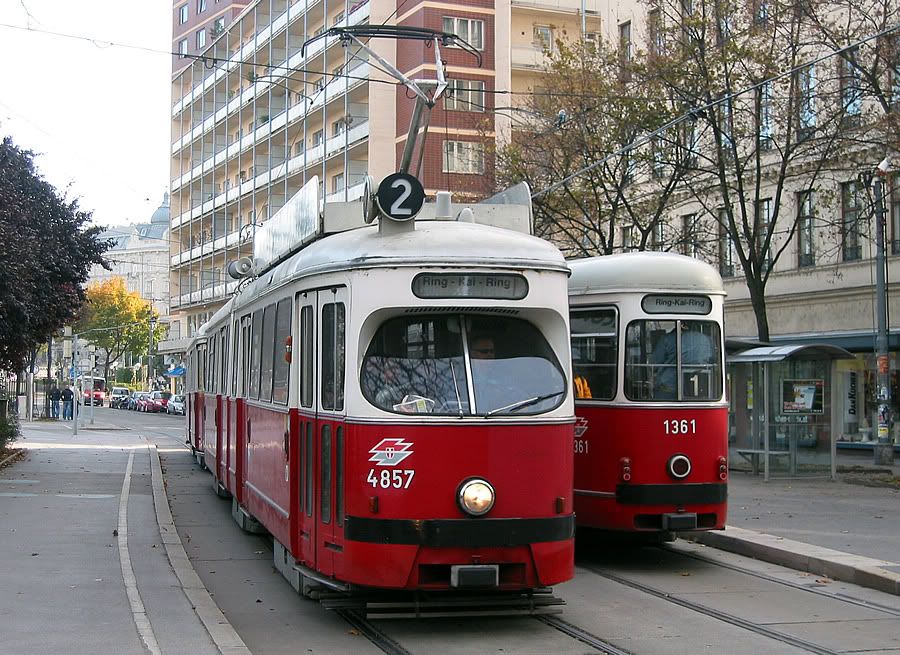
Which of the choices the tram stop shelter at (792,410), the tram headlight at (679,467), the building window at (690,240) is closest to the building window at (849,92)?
the building window at (690,240)

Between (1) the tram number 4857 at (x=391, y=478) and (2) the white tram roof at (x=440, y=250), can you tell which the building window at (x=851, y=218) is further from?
(1) the tram number 4857 at (x=391, y=478)

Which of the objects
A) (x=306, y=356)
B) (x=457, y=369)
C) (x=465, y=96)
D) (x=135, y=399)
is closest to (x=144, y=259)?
(x=135, y=399)

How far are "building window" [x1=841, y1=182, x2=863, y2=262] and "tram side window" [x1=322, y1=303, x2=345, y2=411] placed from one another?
19.4m

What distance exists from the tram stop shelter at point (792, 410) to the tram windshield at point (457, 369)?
46.9ft

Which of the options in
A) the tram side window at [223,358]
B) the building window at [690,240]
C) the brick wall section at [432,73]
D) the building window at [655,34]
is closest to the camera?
the tram side window at [223,358]

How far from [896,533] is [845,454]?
18009 millimetres

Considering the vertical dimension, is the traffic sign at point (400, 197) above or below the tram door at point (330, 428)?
above

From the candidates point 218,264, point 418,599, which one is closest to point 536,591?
point 418,599

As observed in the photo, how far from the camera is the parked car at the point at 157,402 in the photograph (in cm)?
7631

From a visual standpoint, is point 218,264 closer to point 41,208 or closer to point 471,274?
point 41,208

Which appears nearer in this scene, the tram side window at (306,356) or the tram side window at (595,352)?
the tram side window at (306,356)

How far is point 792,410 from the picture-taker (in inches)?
888

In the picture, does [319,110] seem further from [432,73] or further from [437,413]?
[437,413]

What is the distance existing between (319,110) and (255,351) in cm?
4820
